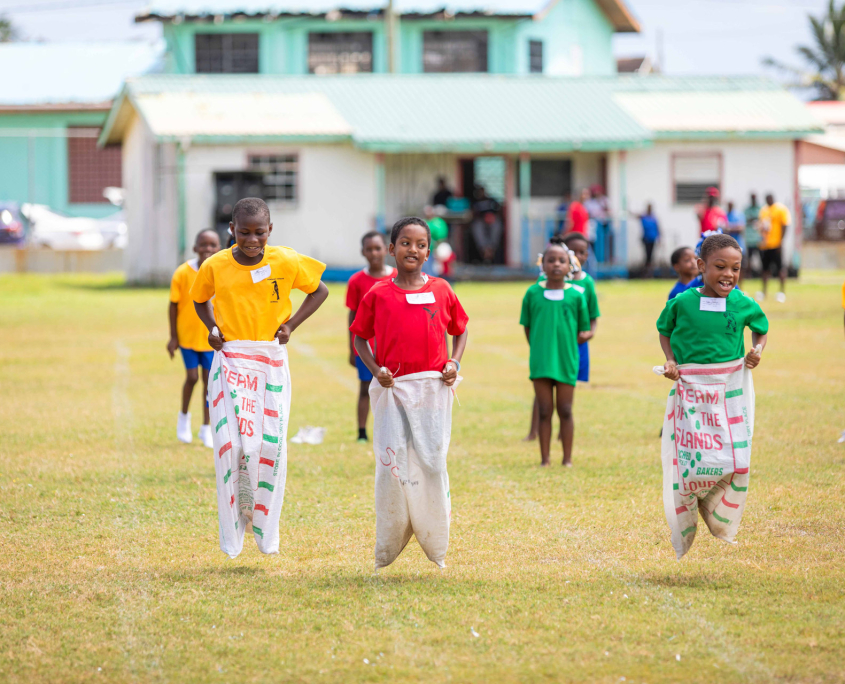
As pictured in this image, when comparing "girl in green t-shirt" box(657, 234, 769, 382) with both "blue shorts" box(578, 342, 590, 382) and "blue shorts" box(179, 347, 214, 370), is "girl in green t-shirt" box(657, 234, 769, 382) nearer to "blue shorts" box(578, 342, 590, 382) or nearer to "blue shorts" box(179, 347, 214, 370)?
"blue shorts" box(578, 342, 590, 382)

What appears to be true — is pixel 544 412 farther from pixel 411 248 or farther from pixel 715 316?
pixel 411 248

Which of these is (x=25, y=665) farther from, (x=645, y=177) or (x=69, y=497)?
(x=645, y=177)

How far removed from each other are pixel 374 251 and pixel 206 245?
4.79 ft

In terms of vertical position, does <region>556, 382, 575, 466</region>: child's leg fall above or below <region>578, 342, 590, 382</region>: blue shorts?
below

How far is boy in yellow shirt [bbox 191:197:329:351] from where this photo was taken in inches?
231

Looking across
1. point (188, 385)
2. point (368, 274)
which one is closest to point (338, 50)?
point (188, 385)

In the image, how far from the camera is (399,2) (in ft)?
114

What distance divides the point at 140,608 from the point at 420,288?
1995 millimetres

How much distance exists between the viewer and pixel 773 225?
23.9 meters

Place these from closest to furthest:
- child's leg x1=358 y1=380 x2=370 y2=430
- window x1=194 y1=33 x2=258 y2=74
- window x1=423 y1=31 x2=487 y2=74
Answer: child's leg x1=358 y1=380 x2=370 y2=430, window x1=194 y1=33 x2=258 y2=74, window x1=423 y1=31 x2=487 y2=74

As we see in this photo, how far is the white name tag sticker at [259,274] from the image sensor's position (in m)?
5.93

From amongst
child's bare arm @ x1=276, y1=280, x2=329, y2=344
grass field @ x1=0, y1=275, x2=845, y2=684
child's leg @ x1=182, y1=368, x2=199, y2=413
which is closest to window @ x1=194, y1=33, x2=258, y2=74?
grass field @ x1=0, y1=275, x2=845, y2=684

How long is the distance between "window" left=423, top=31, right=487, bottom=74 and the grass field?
24.6m

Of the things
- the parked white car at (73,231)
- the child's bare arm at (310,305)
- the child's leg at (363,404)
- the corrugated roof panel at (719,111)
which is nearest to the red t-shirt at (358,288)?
the child's leg at (363,404)
